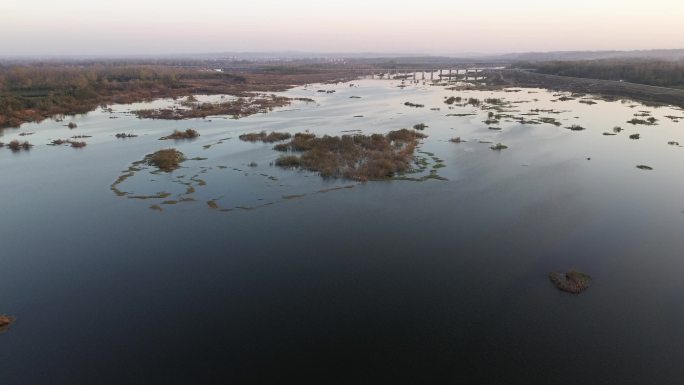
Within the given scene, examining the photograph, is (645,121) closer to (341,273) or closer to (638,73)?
(341,273)

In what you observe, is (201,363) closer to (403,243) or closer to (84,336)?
(84,336)

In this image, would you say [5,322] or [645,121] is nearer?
[5,322]

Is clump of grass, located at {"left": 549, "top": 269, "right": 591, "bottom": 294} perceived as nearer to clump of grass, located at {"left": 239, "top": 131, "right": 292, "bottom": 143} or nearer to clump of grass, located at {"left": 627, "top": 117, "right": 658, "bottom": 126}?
clump of grass, located at {"left": 239, "top": 131, "right": 292, "bottom": 143}

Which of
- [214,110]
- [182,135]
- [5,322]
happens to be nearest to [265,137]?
[182,135]

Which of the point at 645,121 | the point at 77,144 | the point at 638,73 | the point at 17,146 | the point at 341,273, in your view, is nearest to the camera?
the point at 341,273

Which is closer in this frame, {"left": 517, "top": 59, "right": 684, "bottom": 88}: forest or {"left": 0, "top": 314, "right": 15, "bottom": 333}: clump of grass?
{"left": 0, "top": 314, "right": 15, "bottom": 333}: clump of grass

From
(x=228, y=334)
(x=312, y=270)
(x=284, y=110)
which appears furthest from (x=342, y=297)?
(x=284, y=110)

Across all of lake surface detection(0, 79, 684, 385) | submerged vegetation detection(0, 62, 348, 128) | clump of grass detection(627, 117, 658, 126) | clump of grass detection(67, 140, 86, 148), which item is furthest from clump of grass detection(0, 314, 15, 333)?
clump of grass detection(627, 117, 658, 126)
